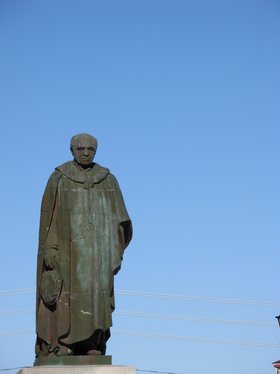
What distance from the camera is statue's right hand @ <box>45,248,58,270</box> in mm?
13164

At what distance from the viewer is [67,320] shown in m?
12.9

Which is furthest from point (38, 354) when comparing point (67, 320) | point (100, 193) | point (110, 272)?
point (100, 193)

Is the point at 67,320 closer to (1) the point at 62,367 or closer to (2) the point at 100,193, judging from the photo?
(1) the point at 62,367

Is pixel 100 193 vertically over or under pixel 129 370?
over

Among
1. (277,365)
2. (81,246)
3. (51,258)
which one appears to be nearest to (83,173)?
(81,246)

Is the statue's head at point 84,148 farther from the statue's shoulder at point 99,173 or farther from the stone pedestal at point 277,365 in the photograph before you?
the stone pedestal at point 277,365

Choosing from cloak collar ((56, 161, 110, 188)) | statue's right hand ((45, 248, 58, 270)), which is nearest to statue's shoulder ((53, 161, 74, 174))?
cloak collar ((56, 161, 110, 188))

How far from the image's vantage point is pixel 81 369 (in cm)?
1205

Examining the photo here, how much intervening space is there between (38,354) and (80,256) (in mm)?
1522

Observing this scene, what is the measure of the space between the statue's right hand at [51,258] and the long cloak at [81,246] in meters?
0.07

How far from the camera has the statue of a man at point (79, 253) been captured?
12.9 m

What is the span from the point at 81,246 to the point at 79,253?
0.10 m

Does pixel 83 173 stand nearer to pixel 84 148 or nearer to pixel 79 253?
pixel 84 148

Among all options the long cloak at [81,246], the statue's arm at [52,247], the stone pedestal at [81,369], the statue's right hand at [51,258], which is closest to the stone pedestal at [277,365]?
the long cloak at [81,246]
